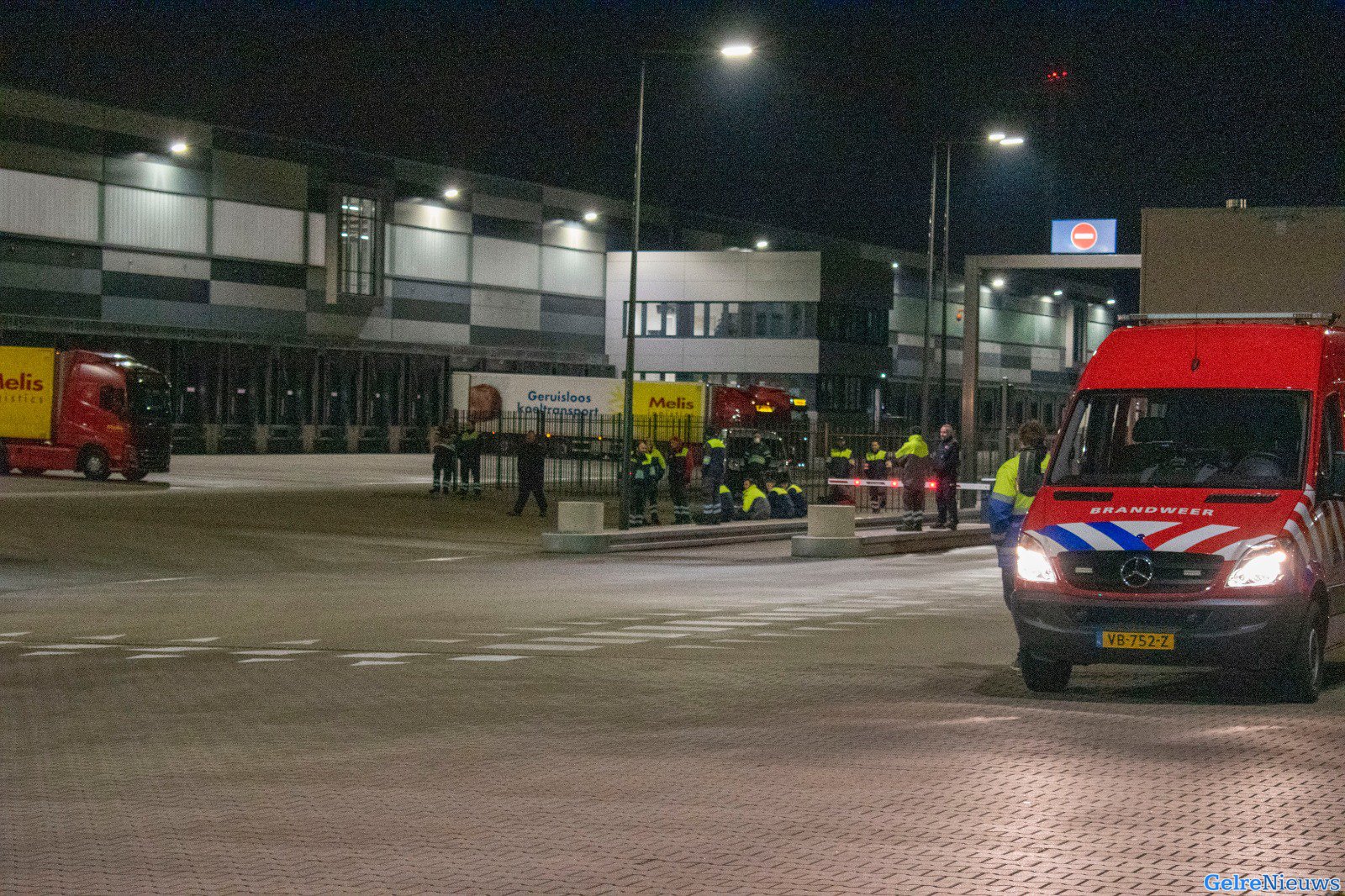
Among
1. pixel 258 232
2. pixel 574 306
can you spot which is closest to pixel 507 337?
pixel 574 306

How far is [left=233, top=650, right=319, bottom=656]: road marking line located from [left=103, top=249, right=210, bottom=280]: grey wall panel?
1849 inches

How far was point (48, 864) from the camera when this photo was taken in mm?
7020

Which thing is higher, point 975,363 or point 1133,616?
point 975,363

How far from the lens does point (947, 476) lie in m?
33.0

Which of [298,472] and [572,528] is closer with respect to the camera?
[572,528]

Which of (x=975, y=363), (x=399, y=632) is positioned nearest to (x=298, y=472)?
(x=975, y=363)

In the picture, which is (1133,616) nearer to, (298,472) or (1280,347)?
(1280,347)

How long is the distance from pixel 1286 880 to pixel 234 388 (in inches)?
2370

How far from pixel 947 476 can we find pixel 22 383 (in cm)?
2365

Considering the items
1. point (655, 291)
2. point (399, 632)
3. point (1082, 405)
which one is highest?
point (655, 291)

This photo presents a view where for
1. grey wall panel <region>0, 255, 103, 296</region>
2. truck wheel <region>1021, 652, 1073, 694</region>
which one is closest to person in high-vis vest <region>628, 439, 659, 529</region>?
truck wheel <region>1021, 652, 1073, 694</region>

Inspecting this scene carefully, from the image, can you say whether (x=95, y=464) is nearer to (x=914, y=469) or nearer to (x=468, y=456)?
(x=468, y=456)

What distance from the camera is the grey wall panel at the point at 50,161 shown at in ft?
181

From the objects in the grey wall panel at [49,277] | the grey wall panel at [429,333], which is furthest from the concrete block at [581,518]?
the grey wall panel at [429,333]
